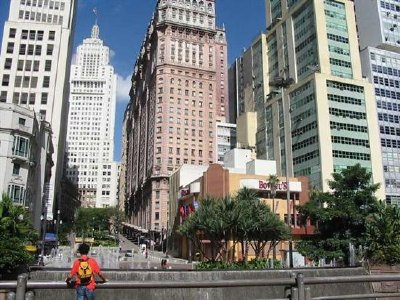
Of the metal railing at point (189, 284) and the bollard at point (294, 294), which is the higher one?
the metal railing at point (189, 284)

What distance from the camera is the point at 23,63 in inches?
4018

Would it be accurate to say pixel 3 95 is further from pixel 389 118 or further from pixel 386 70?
pixel 386 70

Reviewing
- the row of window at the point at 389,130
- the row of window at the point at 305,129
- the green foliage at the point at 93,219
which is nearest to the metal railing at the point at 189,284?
the row of window at the point at 305,129

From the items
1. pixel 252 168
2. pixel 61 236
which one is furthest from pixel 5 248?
pixel 61 236

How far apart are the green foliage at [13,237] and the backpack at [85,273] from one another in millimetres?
16923

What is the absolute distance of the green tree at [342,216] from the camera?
52469 mm

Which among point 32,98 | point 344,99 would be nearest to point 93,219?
point 32,98

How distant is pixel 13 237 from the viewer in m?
24.8

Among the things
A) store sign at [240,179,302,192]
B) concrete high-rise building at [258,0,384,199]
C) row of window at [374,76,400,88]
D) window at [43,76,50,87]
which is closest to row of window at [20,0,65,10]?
window at [43,76,50,87]

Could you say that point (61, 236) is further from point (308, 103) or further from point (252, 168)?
point (308, 103)

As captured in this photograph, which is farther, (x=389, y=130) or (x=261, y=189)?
(x=389, y=130)

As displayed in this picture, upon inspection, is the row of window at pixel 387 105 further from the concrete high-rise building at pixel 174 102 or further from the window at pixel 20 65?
the window at pixel 20 65

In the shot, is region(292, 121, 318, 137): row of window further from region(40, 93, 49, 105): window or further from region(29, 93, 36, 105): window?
region(29, 93, 36, 105): window

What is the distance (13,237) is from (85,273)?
18816mm
